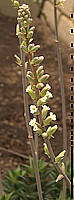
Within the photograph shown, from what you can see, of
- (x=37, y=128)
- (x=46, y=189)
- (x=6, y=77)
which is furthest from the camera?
(x=6, y=77)

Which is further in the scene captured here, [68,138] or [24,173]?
[24,173]

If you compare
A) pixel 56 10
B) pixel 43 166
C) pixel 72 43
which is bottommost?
pixel 43 166

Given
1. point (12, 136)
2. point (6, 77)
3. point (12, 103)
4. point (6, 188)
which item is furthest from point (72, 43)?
point (6, 77)

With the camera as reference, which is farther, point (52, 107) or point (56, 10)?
point (52, 107)

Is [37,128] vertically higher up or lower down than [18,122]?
higher up

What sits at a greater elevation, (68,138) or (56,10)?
(56,10)

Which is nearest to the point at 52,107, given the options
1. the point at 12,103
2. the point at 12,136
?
the point at 12,136

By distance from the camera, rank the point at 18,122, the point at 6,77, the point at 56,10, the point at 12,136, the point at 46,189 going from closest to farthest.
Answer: the point at 56,10
the point at 46,189
the point at 12,136
the point at 18,122
the point at 6,77

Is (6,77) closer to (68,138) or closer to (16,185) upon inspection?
(16,185)

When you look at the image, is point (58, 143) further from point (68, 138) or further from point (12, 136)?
point (12, 136)
